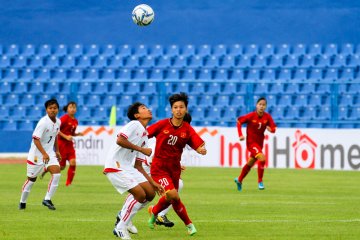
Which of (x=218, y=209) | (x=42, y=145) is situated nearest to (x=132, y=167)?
(x=218, y=209)

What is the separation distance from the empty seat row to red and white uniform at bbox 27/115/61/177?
67.3ft

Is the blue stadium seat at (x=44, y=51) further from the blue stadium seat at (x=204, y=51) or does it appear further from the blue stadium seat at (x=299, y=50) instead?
the blue stadium seat at (x=299, y=50)

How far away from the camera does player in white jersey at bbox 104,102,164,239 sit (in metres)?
12.4

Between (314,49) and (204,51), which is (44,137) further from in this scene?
(314,49)

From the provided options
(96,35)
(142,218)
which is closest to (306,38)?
(96,35)

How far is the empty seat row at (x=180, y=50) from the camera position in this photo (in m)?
36.2

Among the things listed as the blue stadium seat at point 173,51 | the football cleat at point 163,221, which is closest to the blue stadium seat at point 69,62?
the blue stadium seat at point 173,51

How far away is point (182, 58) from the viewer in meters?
37.0

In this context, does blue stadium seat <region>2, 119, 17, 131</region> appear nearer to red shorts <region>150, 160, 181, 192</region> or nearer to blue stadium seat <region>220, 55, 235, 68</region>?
blue stadium seat <region>220, 55, 235, 68</region>

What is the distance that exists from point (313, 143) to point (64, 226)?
16.6 meters

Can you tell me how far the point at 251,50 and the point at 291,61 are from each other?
1799mm

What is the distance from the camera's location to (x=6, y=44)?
39500 millimetres

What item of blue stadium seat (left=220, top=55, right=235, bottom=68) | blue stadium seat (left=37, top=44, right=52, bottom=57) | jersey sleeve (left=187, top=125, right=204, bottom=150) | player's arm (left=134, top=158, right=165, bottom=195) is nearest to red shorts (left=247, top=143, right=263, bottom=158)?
jersey sleeve (left=187, top=125, right=204, bottom=150)

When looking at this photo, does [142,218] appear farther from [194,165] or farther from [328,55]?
[328,55]
